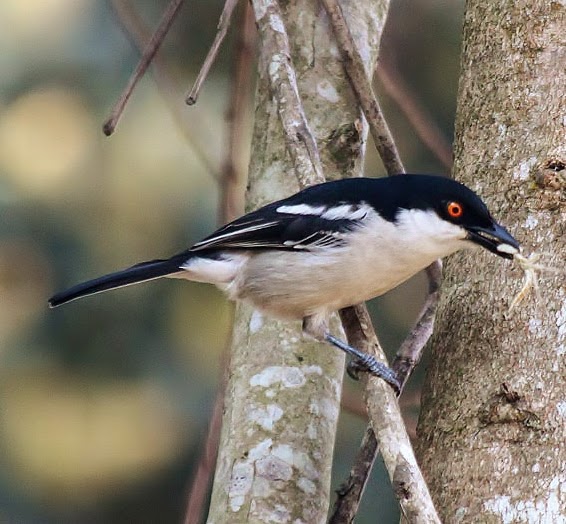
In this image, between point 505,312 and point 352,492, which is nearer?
point 505,312

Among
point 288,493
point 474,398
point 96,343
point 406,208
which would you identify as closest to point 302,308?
point 406,208

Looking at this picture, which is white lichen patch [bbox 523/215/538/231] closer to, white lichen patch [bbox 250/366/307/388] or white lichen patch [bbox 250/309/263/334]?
white lichen patch [bbox 250/366/307/388]

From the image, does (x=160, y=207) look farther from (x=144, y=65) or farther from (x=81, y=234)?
(x=144, y=65)

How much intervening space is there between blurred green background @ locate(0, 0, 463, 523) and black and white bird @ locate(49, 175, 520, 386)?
2.24 meters

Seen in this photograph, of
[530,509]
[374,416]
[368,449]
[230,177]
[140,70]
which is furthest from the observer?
[230,177]

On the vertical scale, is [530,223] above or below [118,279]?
above

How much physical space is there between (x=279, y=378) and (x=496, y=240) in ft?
2.66

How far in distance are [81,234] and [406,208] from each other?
3017 millimetres

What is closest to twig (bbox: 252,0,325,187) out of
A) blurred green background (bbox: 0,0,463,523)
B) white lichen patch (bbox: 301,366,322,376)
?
white lichen patch (bbox: 301,366,322,376)

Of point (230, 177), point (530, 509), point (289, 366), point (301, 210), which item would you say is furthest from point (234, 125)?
point (530, 509)

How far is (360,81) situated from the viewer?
3.65 meters

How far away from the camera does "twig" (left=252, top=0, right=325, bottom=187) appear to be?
3.28m

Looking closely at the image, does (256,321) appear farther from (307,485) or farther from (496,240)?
A: (496,240)

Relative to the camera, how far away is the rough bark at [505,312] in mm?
2482
